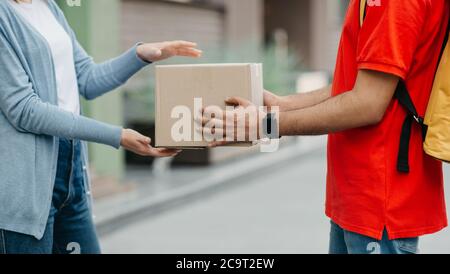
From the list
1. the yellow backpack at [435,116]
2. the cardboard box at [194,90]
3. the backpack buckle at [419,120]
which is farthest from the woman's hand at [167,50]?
the backpack buckle at [419,120]

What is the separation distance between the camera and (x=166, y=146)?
2635 mm

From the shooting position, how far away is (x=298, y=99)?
9.38 feet

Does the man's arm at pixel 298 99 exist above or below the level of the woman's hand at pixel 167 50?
below

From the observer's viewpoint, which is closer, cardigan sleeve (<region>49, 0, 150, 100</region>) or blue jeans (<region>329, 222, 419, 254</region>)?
blue jeans (<region>329, 222, 419, 254</region>)

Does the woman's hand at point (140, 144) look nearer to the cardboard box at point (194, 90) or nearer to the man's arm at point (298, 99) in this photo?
the cardboard box at point (194, 90)

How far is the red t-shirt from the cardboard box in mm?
292

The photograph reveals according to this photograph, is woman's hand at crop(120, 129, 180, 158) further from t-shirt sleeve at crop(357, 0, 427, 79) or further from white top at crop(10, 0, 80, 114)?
t-shirt sleeve at crop(357, 0, 427, 79)

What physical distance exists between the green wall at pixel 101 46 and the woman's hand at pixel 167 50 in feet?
16.3

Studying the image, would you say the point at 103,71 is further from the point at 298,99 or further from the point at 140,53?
the point at 298,99

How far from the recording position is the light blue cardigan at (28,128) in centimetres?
267

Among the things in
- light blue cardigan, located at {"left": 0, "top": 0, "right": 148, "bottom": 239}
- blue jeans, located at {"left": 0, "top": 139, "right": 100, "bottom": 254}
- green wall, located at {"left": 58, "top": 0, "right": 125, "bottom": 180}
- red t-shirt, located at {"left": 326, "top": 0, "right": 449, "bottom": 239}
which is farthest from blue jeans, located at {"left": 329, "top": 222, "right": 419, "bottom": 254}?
green wall, located at {"left": 58, "top": 0, "right": 125, "bottom": 180}

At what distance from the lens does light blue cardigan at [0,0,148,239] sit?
2666mm

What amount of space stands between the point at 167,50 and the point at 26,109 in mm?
650

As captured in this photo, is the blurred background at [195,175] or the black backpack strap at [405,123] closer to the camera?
the black backpack strap at [405,123]
